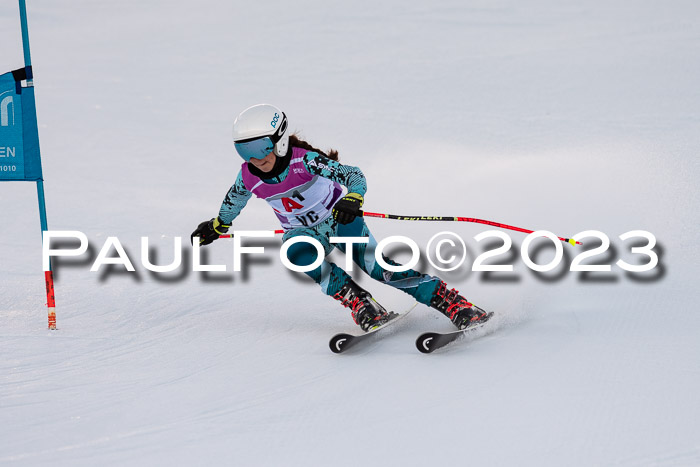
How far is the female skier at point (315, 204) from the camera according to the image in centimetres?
420

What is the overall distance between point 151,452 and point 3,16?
13.9 meters

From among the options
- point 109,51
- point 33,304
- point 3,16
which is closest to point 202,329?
point 33,304

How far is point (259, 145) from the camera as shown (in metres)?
4.14

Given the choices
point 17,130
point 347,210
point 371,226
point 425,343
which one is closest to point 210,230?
point 347,210

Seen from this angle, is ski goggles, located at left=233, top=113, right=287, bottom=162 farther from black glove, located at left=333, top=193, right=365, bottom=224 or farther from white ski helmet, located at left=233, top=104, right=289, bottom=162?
black glove, located at left=333, top=193, right=365, bottom=224

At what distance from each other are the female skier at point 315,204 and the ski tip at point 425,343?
1.10 feet

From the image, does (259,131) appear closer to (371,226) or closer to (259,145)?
(259,145)

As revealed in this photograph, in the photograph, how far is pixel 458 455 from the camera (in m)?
3.13

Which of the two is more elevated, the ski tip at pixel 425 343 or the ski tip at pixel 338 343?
the ski tip at pixel 425 343

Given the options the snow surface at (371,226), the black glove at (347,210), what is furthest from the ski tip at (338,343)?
the black glove at (347,210)

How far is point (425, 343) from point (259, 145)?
1230mm

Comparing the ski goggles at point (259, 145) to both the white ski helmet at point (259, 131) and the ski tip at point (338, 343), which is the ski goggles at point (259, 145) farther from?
the ski tip at point (338, 343)

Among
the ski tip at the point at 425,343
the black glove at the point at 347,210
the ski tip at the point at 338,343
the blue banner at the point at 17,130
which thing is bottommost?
the ski tip at the point at 338,343

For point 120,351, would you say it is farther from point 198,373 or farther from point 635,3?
point 635,3
